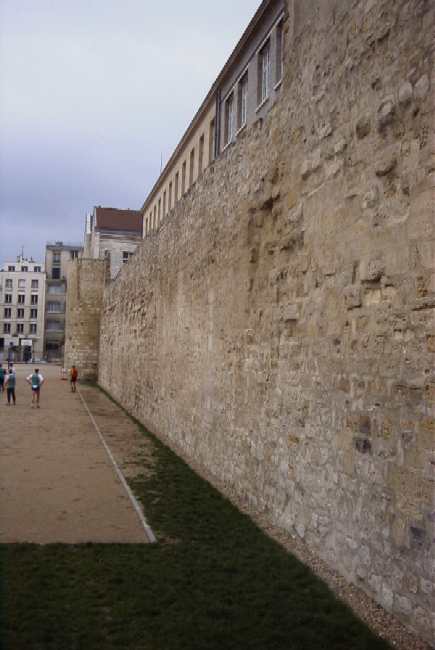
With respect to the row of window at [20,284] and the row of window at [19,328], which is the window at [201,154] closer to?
the row of window at [19,328]

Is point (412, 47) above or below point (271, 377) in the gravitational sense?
above

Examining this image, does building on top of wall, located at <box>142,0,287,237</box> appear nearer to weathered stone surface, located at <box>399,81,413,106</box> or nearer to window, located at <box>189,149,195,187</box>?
window, located at <box>189,149,195,187</box>

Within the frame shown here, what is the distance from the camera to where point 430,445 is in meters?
4.47

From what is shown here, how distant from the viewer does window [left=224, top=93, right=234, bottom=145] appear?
19188 millimetres

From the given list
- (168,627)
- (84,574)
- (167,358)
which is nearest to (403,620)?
(168,627)

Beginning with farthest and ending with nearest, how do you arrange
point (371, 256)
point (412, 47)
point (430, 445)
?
point (371, 256) < point (412, 47) < point (430, 445)

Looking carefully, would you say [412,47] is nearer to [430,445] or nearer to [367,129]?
[367,129]

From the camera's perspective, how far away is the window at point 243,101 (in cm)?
1747

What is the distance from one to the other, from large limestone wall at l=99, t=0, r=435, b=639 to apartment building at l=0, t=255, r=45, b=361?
246 ft

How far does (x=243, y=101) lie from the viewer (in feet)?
58.9

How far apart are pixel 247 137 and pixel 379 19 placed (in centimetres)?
394

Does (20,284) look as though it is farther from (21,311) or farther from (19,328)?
(19,328)

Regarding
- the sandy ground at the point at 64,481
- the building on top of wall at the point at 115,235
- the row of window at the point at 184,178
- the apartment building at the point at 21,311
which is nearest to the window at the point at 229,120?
the row of window at the point at 184,178

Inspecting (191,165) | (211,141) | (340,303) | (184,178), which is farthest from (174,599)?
(184,178)
